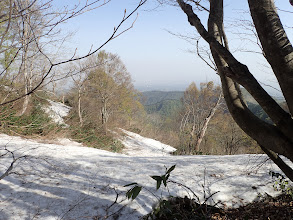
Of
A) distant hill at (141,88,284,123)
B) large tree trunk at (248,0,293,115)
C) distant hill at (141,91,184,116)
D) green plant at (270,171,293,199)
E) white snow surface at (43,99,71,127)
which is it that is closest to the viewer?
large tree trunk at (248,0,293,115)

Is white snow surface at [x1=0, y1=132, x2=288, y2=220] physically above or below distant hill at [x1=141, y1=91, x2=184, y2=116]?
below

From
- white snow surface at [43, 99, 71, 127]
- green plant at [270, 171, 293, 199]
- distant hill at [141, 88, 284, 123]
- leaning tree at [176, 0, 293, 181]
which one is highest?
distant hill at [141, 88, 284, 123]

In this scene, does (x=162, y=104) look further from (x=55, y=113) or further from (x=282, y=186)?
(x=282, y=186)

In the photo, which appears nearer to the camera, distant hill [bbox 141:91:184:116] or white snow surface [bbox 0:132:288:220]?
white snow surface [bbox 0:132:288:220]

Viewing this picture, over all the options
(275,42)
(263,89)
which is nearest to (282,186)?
(263,89)

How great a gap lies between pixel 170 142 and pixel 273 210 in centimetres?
1677

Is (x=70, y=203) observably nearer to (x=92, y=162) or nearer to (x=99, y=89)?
(x=92, y=162)

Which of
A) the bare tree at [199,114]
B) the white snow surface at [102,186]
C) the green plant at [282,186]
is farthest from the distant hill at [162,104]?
the green plant at [282,186]

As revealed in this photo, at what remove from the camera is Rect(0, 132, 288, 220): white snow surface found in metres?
2.02

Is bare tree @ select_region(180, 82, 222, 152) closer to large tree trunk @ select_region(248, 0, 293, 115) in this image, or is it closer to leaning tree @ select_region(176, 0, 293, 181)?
leaning tree @ select_region(176, 0, 293, 181)

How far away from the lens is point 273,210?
1.99 meters

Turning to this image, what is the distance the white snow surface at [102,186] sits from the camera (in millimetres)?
2020

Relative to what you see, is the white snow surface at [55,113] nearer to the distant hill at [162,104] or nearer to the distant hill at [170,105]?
the distant hill at [170,105]

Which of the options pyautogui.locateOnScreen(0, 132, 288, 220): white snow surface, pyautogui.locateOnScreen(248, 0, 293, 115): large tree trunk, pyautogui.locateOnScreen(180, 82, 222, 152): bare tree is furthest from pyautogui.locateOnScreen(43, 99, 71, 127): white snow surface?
pyautogui.locateOnScreen(248, 0, 293, 115): large tree trunk
